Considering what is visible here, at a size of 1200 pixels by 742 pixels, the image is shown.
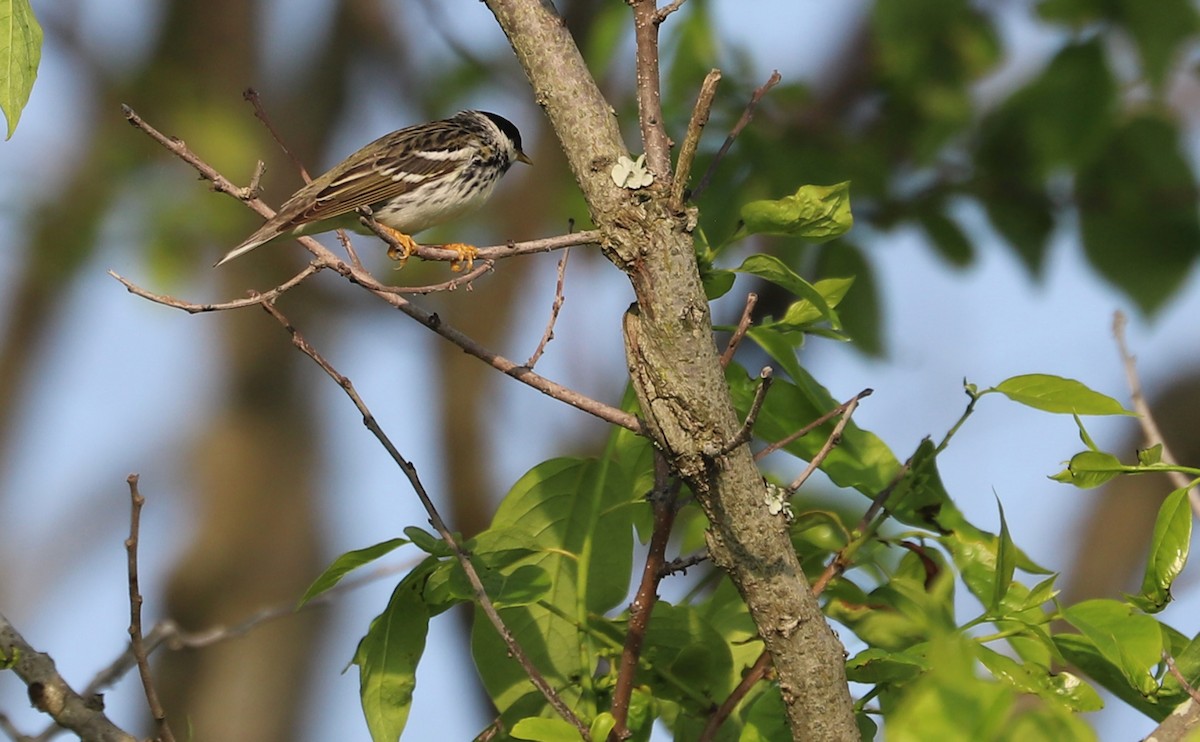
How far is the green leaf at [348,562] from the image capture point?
2549 millimetres

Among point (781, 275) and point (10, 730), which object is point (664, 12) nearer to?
point (781, 275)

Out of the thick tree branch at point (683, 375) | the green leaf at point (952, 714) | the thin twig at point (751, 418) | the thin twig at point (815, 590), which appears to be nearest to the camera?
the green leaf at point (952, 714)

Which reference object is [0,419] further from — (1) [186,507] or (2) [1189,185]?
(2) [1189,185]

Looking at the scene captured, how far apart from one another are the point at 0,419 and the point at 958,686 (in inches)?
418

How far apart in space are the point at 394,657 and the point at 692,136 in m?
1.25

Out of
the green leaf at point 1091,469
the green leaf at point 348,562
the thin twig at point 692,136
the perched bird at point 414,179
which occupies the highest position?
the perched bird at point 414,179

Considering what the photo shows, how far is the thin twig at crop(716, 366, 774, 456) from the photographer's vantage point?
2145 mm

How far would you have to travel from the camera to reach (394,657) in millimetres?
Result: 2688

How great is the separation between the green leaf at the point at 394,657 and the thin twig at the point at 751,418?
2.41ft

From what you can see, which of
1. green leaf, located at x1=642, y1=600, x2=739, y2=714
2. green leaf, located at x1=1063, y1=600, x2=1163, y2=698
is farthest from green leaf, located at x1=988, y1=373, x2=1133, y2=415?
green leaf, located at x1=642, y1=600, x2=739, y2=714

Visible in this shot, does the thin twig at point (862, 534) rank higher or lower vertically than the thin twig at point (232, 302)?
lower

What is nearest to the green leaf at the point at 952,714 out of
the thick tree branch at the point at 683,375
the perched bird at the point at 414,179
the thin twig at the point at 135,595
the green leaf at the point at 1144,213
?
the thick tree branch at the point at 683,375

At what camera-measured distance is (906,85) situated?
6.48 metres

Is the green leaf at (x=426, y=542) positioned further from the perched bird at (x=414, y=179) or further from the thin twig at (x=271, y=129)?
the perched bird at (x=414, y=179)
